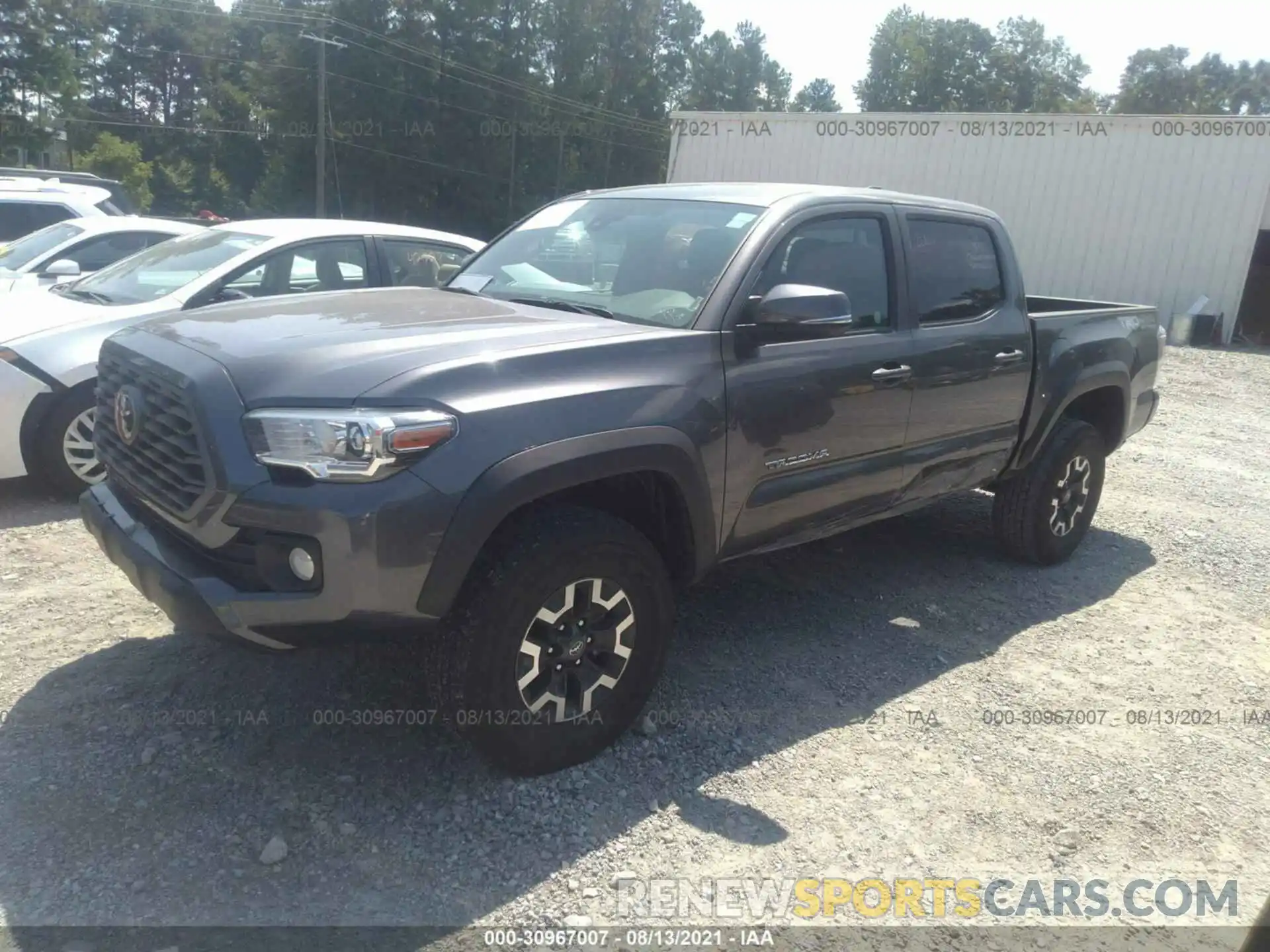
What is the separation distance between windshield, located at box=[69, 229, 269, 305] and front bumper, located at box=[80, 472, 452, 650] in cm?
367

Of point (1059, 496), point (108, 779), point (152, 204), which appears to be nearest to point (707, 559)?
point (108, 779)

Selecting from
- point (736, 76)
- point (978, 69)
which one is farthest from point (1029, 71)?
point (736, 76)

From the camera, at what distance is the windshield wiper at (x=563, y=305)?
12.3 feet

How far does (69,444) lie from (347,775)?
3.24 metres

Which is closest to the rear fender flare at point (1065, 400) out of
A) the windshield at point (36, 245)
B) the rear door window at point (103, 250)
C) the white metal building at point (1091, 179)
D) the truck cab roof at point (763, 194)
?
the truck cab roof at point (763, 194)

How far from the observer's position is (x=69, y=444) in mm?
5469

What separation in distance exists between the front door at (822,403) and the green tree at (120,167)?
142ft

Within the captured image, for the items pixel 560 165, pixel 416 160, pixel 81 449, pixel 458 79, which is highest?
pixel 458 79

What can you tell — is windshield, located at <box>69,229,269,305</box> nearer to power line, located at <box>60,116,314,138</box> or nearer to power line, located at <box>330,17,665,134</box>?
power line, located at <box>60,116,314,138</box>

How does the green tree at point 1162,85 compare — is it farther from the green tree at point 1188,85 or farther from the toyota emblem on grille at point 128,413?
the toyota emblem on grille at point 128,413

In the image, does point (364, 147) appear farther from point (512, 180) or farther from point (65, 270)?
point (65, 270)

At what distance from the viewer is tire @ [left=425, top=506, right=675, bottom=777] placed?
3.01 meters

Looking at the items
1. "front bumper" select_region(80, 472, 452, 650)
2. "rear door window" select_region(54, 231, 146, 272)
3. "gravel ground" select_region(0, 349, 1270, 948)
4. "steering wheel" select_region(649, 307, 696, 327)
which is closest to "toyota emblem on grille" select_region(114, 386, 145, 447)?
"front bumper" select_region(80, 472, 452, 650)

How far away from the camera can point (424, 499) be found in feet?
9.09
